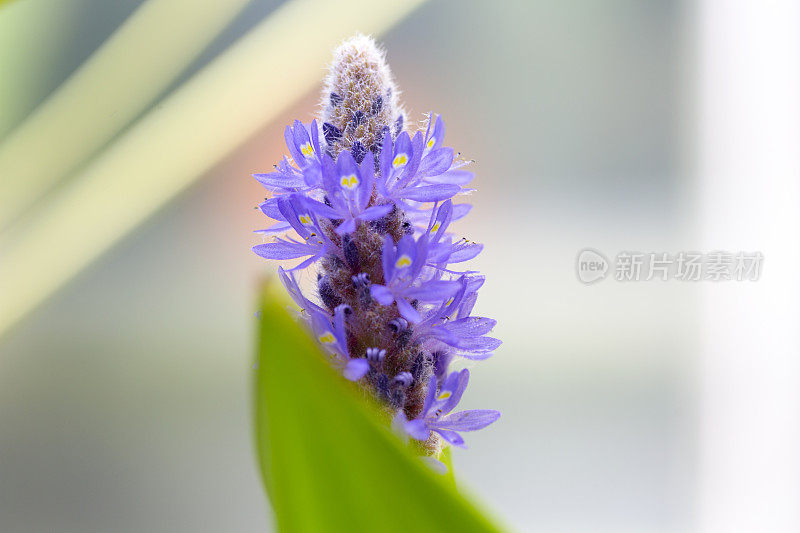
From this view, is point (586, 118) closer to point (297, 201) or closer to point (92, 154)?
point (92, 154)

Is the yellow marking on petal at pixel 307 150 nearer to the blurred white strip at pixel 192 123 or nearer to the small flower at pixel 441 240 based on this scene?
the small flower at pixel 441 240

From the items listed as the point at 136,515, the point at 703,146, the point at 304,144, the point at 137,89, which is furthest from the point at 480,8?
the point at 136,515

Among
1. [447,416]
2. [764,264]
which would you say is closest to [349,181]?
[447,416]

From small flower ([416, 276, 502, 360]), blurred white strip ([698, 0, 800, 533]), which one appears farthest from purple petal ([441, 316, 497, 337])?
blurred white strip ([698, 0, 800, 533])

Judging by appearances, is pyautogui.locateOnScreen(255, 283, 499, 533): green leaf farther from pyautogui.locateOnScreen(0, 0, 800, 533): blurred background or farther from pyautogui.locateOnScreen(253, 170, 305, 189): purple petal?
pyautogui.locateOnScreen(0, 0, 800, 533): blurred background

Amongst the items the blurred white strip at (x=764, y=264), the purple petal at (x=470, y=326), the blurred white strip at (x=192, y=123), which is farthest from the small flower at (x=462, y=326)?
the blurred white strip at (x=764, y=264)

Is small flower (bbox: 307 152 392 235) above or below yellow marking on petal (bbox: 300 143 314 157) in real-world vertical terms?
below

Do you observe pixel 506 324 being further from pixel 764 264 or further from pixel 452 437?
pixel 452 437
